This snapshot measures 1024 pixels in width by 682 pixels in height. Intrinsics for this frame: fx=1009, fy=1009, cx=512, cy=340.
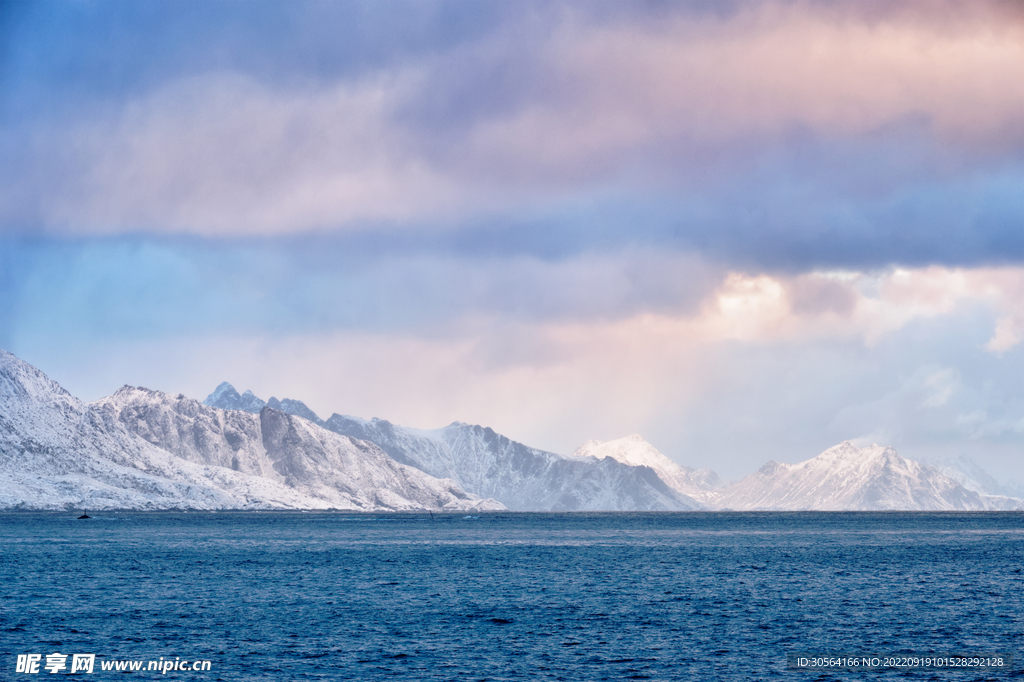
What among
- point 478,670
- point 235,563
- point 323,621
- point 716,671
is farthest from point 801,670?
point 235,563

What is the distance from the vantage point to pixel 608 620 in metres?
94.5

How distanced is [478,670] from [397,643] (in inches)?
547

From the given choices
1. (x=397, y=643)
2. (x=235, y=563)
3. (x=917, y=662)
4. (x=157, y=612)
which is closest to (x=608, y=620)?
(x=397, y=643)

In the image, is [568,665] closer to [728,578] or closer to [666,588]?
→ [666,588]

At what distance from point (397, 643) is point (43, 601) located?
47.4 metres

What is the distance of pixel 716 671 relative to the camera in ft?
226

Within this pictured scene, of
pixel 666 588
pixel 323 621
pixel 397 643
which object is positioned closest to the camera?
pixel 397 643

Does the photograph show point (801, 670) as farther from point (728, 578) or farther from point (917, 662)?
point (728, 578)

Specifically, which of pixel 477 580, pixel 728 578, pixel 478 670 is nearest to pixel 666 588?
pixel 728 578

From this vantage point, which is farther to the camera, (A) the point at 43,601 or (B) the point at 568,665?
(A) the point at 43,601

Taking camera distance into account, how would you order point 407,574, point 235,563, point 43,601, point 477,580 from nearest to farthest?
point 43,601 < point 477,580 < point 407,574 < point 235,563

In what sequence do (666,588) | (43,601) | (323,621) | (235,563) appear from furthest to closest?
(235,563) → (666,588) → (43,601) → (323,621)

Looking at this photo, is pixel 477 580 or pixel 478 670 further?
pixel 477 580

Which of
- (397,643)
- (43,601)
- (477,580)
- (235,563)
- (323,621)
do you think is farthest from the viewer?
(235,563)
